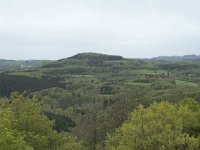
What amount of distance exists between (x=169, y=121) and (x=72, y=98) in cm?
14315

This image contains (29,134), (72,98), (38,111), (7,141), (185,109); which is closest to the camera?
(7,141)

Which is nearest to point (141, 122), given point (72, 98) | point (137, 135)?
point (137, 135)

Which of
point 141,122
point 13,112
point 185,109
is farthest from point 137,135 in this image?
point 13,112

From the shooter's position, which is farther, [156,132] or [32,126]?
[156,132]

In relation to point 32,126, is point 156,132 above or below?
below

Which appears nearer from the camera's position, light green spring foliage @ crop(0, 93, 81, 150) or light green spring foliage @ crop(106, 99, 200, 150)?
light green spring foliage @ crop(0, 93, 81, 150)

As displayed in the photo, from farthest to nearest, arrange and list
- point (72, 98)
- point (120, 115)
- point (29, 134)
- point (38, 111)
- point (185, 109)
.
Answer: point (72, 98) < point (120, 115) < point (185, 109) < point (38, 111) < point (29, 134)

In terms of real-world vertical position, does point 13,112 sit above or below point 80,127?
above

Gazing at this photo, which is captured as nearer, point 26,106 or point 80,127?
point 26,106

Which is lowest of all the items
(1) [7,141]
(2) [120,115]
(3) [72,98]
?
(3) [72,98]

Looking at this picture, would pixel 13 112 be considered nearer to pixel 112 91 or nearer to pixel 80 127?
pixel 80 127

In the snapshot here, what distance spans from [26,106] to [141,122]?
13.2 metres

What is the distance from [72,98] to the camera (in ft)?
618

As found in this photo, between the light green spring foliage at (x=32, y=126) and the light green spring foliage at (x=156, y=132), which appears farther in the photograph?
the light green spring foliage at (x=156, y=132)
